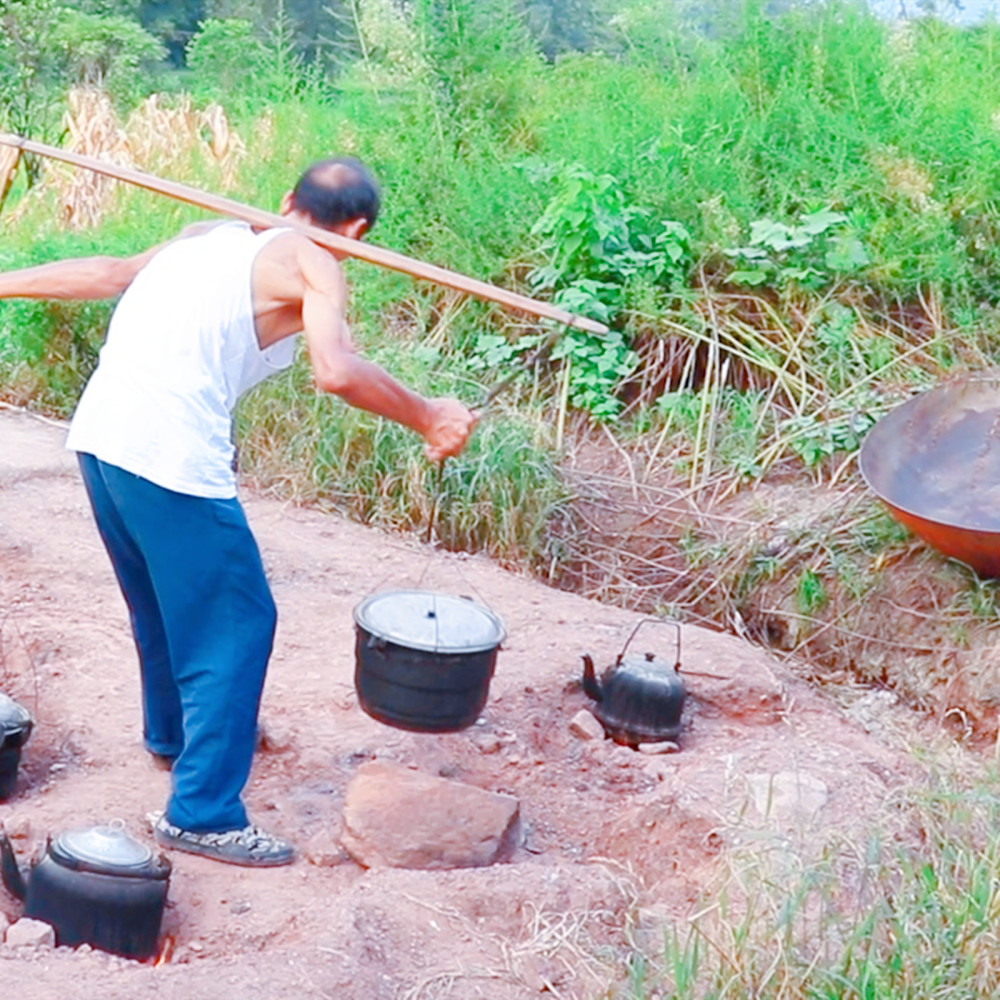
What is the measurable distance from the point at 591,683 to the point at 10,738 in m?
1.96

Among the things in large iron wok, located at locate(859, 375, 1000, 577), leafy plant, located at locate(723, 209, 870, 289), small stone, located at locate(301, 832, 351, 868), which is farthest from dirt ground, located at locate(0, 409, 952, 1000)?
leafy plant, located at locate(723, 209, 870, 289)

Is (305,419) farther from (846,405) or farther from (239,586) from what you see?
(239,586)

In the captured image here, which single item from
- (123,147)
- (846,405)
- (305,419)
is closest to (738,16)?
(846,405)

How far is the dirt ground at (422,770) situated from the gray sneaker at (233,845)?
0.03m

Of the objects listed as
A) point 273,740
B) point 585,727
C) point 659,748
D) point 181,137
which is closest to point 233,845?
point 273,740

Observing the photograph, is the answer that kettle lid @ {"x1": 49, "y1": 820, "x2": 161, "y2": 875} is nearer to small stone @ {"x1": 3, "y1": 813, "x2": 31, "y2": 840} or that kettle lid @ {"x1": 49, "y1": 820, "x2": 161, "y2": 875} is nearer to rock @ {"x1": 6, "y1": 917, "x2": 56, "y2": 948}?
rock @ {"x1": 6, "y1": 917, "x2": 56, "y2": 948}

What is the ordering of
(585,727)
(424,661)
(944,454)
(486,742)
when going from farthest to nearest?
(944,454) < (585,727) < (486,742) < (424,661)

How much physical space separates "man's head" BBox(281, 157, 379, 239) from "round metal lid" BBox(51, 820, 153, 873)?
1579 millimetres

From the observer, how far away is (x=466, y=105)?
10.1m

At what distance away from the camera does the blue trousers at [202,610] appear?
3643 millimetres

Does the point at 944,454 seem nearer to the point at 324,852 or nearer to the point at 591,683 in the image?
the point at 591,683

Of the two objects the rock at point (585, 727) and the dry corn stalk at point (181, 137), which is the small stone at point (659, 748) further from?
the dry corn stalk at point (181, 137)

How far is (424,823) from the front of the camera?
4027 mm

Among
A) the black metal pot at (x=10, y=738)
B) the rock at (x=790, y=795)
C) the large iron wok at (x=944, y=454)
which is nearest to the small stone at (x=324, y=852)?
the black metal pot at (x=10, y=738)
